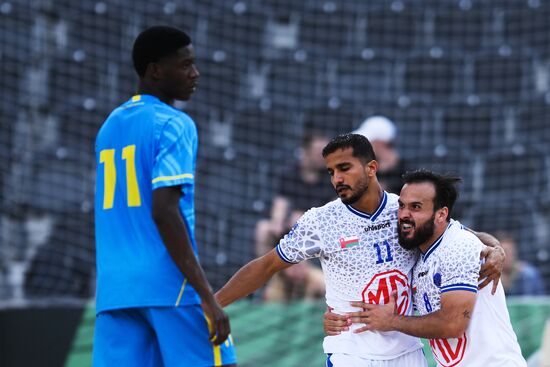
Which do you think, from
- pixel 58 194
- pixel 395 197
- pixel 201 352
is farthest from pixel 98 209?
pixel 58 194

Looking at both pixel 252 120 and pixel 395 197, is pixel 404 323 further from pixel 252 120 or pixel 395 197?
pixel 252 120

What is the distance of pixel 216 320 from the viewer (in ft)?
11.2

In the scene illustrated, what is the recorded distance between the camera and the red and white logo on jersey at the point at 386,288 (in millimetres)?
4070

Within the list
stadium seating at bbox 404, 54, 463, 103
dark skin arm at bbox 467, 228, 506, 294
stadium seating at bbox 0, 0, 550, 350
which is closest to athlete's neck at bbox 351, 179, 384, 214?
dark skin arm at bbox 467, 228, 506, 294

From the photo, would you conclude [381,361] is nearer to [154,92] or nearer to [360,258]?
[360,258]

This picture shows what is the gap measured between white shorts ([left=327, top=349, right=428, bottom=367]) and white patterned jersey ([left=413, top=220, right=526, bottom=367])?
107 millimetres

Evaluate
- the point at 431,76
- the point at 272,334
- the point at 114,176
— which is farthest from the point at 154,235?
the point at 431,76

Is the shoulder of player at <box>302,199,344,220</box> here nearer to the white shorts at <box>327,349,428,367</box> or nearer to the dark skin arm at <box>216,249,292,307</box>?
the dark skin arm at <box>216,249,292,307</box>

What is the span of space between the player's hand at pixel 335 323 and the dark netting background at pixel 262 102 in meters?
3.90

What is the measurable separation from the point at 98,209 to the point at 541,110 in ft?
22.5

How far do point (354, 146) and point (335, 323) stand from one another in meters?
0.80

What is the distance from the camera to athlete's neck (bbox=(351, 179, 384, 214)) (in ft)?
13.5

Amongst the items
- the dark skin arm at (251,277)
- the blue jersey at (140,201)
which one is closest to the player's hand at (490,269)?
the dark skin arm at (251,277)

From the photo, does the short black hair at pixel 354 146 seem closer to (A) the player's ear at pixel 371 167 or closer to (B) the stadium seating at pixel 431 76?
(A) the player's ear at pixel 371 167
